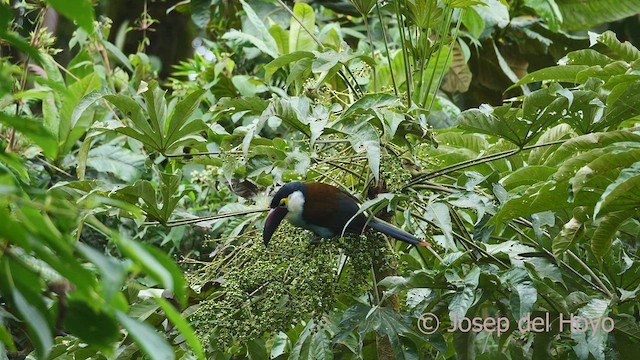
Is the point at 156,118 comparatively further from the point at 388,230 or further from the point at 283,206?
the point at 388,230

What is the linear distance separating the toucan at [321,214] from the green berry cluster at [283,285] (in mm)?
19

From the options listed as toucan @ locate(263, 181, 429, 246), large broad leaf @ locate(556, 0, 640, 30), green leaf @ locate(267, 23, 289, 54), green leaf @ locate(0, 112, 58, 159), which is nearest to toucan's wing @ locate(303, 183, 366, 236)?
toucan @ locate(263, 181, 429, 246)

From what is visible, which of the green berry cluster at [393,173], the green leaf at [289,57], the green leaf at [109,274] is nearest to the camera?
the green leaf at [109,274]

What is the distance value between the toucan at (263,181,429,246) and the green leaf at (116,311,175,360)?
0.85 m

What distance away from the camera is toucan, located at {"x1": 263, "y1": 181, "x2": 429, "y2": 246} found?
141cm

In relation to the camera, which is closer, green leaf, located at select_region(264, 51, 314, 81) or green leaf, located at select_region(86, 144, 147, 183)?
green leaf, located at select_region(264, 51, 314, 81)

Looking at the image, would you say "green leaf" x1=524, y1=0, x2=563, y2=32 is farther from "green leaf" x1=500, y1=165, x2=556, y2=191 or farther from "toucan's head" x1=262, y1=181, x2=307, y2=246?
"toucan's head" x1=262, y1=181, x2=307, y2=246

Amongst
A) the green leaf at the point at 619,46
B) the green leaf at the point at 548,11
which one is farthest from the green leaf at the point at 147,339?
the green leaf at the point at 548,11

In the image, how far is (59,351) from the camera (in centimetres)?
158

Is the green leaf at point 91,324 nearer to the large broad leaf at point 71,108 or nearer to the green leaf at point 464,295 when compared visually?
the green leaf at point 464,295

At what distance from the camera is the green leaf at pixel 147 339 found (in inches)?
20.1

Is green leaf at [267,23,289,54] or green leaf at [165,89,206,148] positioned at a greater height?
green leaf at [165,89,206,148]

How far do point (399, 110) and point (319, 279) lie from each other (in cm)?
35

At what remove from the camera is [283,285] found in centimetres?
138
